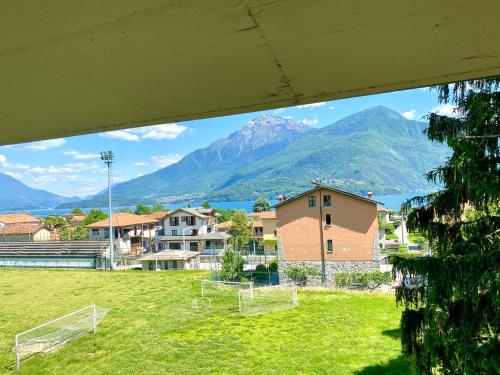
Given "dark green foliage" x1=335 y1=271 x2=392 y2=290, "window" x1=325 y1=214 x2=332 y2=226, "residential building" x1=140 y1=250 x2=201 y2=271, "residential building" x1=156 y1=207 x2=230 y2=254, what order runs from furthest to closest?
"residential building" x1=156 y1=207 x2=230 y2=254 → "residential building" x1=140 y1=250 x2=201 y2=271 → "window" x1=325 y1=214 x2=332 y2=226 → "dark green foliage" x1=335 y1=271 x2=392 y2=290

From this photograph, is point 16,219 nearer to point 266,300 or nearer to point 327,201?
point 327,201

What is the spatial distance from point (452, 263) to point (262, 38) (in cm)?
388

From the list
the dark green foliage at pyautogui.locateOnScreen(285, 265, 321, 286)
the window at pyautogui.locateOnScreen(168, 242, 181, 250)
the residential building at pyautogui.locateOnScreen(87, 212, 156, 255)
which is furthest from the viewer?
the window at pyautogui.locateOnScreen(168, 242, 181, 250)

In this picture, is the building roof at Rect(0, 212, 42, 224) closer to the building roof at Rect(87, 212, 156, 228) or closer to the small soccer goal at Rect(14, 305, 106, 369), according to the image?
the building roof at Rect(87, 212, 156, 228)

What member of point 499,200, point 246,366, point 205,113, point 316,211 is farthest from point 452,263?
point 316,211

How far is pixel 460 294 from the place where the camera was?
3.89 meters

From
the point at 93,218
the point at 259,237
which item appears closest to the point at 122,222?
the point at 93,218

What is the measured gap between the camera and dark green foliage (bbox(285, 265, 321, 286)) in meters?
16.1

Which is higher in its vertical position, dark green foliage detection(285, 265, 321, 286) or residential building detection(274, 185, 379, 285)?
residential building detection(274, 185, 379, 285)

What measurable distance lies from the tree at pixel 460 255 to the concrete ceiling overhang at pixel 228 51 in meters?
2.87

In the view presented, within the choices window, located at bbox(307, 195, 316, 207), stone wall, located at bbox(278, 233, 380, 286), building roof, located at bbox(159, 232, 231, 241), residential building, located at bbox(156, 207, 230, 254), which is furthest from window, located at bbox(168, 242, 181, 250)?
window, located at bbox(307, 195, 316, 207)

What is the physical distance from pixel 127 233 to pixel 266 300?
2193cm

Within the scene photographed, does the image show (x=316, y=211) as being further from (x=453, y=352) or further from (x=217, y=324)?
(x=453, y=352)

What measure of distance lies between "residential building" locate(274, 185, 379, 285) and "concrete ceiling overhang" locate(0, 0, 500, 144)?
608 inches
